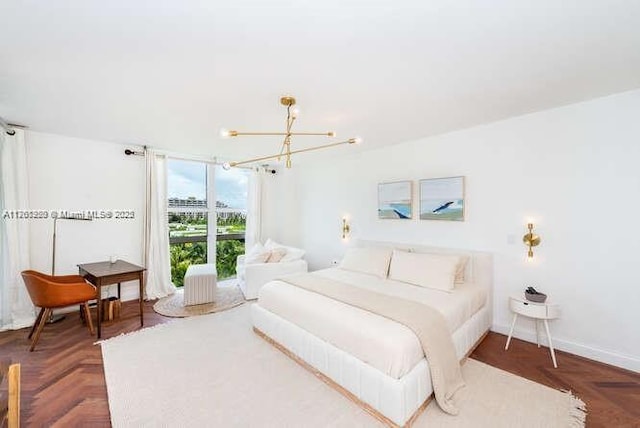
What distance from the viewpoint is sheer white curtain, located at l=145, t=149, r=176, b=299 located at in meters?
4.50

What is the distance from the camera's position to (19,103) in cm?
278

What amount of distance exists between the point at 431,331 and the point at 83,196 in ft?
16.4

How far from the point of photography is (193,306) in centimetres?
417

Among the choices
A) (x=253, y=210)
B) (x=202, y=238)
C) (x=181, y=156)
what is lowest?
(x=202, y=238)

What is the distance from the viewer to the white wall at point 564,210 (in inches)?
100

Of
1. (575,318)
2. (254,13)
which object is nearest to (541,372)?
(575,318)

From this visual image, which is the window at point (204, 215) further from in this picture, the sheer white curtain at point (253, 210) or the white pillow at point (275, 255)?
the white pillow at point (275, 255)

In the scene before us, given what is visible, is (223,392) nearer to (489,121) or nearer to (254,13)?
(254,13)

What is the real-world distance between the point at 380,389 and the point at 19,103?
14.3ft

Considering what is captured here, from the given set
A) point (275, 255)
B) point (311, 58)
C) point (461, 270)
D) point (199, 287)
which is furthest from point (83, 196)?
point (461, 270)

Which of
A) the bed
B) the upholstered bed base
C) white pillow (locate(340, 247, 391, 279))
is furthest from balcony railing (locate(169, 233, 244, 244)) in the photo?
the upholstered bed base

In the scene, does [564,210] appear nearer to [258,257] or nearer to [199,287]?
[258,257]

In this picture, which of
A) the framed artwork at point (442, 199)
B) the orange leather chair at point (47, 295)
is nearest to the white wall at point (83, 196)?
the orange leather chair at point (47, 295)

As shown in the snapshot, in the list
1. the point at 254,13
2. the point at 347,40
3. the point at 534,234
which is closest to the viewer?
the point at 254,13
